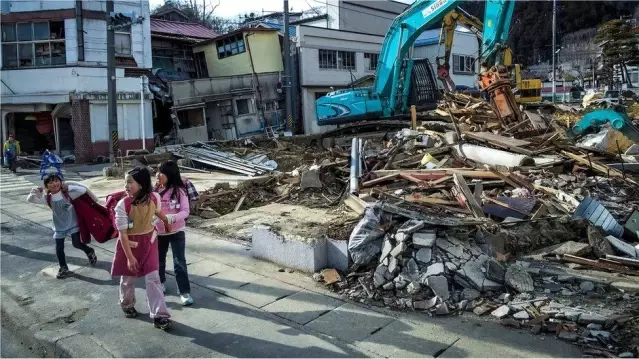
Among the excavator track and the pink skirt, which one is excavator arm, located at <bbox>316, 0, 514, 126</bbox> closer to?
the excavator track

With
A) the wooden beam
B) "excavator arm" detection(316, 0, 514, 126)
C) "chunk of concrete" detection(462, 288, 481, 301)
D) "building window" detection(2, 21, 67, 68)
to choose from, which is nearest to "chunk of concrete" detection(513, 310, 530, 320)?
"chunk of concrete" detection(462, 288, 481, 301)

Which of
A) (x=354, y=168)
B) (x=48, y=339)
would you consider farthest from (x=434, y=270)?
(x=354, y=168)

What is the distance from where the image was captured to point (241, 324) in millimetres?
4855

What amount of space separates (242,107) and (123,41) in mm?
7212

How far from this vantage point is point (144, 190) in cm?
472

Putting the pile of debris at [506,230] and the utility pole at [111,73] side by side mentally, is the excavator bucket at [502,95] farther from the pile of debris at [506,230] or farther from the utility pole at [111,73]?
the utility pole at [111,73]

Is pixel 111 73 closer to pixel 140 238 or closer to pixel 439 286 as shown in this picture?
pixel 140 238

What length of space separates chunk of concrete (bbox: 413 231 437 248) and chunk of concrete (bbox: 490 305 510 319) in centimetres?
95

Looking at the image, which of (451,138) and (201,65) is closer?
(451,138)

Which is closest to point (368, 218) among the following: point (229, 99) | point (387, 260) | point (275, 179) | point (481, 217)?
point (387, 260)

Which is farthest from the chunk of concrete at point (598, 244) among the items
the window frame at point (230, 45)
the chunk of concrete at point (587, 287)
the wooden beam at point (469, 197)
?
the window frame at point (230, 45)

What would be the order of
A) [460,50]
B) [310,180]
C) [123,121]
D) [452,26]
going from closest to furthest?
[310,180] → [452,26] → [123,121] → [460,50]

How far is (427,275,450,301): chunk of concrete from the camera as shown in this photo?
5.07 metres

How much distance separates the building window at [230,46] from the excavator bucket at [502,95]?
20.7m
